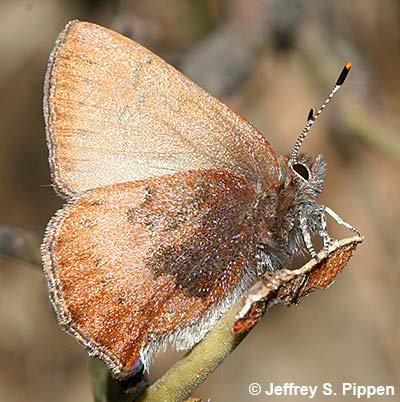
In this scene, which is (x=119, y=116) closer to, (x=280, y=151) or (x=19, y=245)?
(x=19, y=245)

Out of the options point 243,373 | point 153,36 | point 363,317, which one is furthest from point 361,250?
point 153,36

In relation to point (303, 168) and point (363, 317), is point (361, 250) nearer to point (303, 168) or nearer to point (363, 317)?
point (363, 317)

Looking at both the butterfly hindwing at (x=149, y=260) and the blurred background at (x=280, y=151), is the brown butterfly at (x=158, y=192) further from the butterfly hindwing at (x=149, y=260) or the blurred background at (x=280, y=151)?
the blurred background at (x=280, y=151)

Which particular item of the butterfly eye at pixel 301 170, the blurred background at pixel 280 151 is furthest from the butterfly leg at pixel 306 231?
the blurred background at pixel 280 151

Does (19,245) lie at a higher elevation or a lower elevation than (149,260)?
lower

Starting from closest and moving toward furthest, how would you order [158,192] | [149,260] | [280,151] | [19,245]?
[149,260], [158,192], [19,245], [280,151]

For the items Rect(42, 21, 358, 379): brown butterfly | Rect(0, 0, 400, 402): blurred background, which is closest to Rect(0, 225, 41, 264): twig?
Rect(42, 21, 358, 379): brown butterfly

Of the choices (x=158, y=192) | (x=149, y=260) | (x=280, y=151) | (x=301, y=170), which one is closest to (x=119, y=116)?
(x=158, y=192)

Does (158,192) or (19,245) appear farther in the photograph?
(19,245)

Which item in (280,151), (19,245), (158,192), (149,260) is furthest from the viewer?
(280,151)
